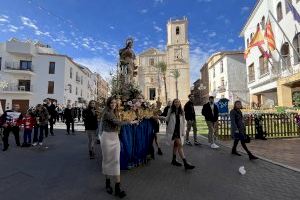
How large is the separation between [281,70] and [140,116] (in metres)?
18.3

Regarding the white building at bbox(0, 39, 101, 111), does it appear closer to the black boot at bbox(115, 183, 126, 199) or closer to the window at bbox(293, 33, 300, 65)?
the window at bbox(293, 33, 300, 65)

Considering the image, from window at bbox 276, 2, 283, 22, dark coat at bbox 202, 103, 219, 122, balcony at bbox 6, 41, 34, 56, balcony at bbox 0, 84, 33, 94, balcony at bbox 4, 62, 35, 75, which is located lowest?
dark coat at bbox 202, 103, 219, 122

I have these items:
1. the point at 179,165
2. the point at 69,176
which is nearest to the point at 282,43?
the point at 179,165

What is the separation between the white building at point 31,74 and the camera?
3706 centimetres

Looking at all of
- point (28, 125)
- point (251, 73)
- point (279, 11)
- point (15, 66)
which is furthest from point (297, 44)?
point (15, 66)

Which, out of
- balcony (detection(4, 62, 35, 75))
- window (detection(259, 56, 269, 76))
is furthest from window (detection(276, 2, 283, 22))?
balcony (detection(4, 62, 35, 75))

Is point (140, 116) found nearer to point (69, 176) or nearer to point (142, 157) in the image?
point (142, 157)

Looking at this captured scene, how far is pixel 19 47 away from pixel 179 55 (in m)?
38.4

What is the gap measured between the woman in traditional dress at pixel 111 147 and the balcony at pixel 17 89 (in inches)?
1483

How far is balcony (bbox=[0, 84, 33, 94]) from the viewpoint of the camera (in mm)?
36625

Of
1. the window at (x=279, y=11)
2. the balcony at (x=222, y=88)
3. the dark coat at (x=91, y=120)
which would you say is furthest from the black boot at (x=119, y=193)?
the balcony at (x=222, y=88)

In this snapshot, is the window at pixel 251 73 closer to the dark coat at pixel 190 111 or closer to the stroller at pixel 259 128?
the stroller at pixel 259 128

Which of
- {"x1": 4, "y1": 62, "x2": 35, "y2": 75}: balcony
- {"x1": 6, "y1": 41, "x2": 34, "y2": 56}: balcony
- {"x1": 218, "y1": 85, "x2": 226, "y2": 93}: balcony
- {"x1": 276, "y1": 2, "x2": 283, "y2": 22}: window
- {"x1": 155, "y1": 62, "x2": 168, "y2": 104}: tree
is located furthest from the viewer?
{"x1": 155, "y1": 62, "x2": 168, "y2": 104}: tree

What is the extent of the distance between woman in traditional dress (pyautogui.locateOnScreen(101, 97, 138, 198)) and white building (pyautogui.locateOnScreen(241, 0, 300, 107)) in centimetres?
1621
